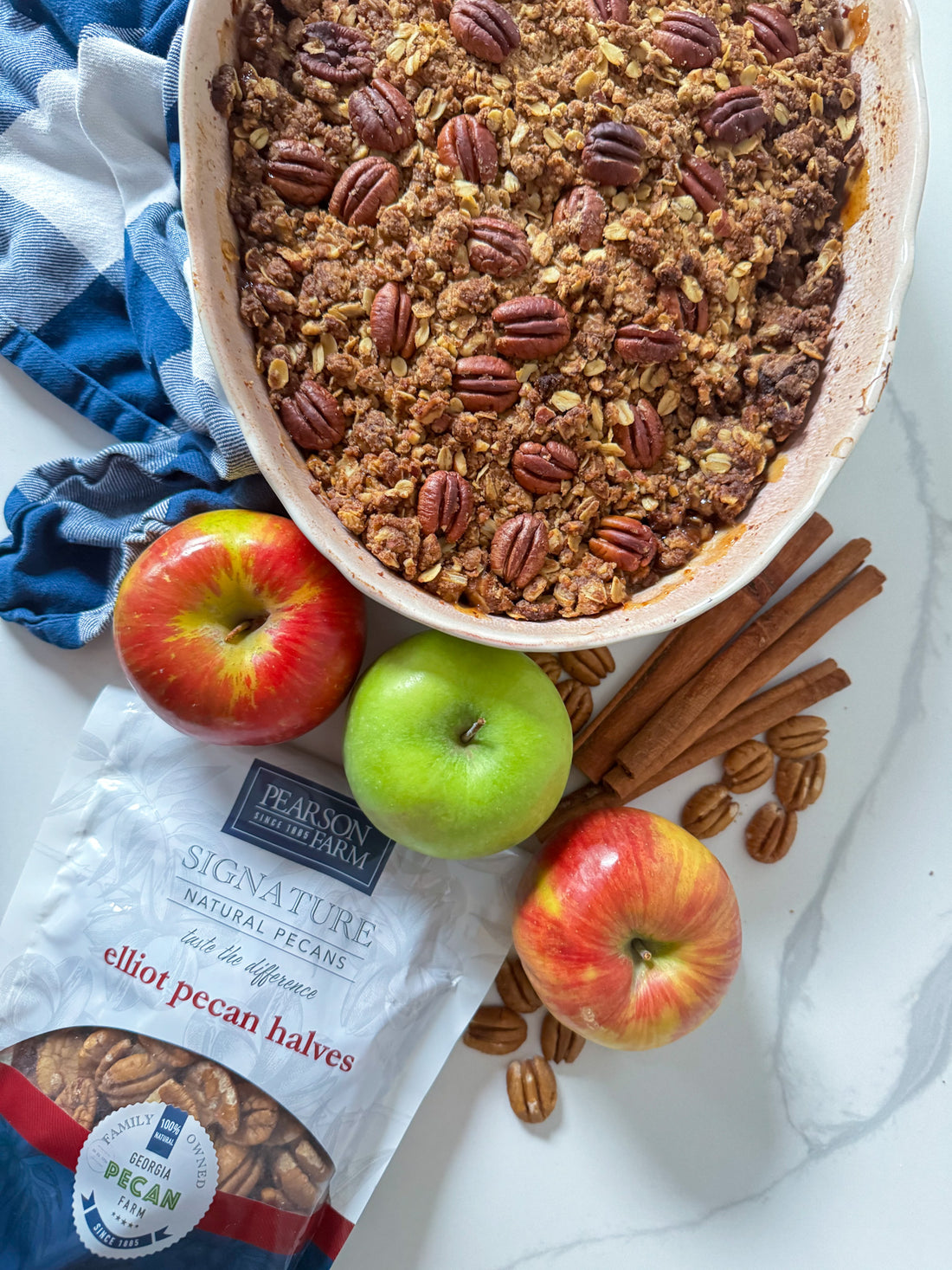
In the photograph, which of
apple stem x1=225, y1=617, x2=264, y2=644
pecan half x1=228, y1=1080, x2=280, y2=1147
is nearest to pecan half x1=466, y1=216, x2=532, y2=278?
apple stem x1=225, y1=617, x2=264, y2=644

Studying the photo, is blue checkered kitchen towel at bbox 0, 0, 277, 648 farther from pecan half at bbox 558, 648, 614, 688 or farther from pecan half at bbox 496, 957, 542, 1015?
pecan half at bbox 496, 957, 542, 1015

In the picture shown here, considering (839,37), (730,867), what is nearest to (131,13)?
(839,37)

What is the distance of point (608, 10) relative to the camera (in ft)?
2.76

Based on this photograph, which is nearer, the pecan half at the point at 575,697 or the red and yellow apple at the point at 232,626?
the red and yellow apple at the point at 232,626

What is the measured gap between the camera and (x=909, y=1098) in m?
1.12

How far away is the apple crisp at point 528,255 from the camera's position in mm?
830

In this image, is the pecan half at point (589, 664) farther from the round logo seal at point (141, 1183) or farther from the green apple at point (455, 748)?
the round logo seal at point (141, 1183)

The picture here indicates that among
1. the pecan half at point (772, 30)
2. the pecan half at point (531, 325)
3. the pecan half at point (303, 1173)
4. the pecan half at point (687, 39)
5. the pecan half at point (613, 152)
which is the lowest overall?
the pecan half at point (303, 1173)

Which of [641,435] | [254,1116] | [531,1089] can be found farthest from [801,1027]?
[641,435]

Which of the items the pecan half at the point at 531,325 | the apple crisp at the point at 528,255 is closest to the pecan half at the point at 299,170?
the apple crisp at the point at 528,255

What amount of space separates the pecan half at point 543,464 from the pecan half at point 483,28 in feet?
1.28

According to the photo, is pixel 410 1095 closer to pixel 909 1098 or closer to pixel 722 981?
pixel 722 981

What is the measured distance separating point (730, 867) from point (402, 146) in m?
0.95

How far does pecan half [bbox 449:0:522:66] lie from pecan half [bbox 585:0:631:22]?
0.08 meters
